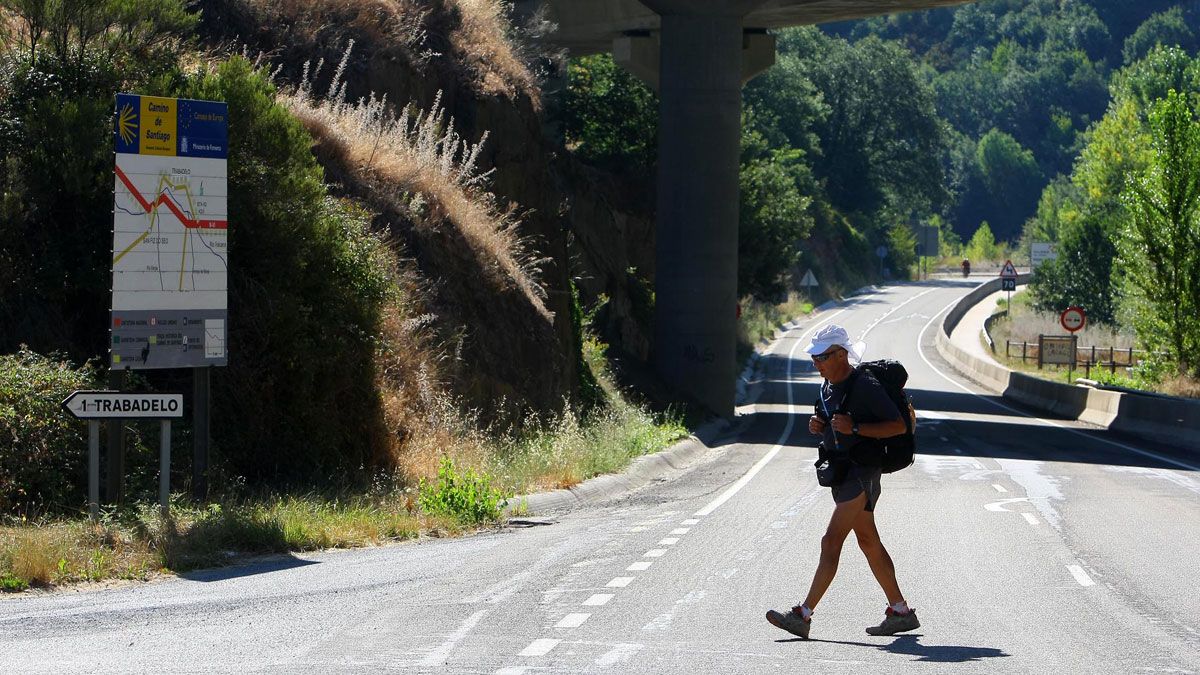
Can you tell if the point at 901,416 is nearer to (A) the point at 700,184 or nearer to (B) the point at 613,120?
(A) the point at 700,184

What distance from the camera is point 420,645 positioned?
8445 mm

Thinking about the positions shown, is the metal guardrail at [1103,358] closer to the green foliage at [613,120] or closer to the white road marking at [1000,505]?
the green foliage at [613,120]

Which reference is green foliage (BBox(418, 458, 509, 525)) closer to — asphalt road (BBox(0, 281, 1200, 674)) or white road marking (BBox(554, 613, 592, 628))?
asphalt road (BBox(0, 281, 1200, 674))

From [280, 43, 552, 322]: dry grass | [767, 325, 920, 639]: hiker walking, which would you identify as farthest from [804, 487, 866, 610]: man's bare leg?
[280, 43, 552, 322]: dry grass

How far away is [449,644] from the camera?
848 centimetres

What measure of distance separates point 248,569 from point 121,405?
187 centimetres

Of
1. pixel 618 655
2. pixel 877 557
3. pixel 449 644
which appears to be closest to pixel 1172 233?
pixel 877 557

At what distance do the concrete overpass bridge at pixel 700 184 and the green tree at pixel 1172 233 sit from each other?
33.7 ft

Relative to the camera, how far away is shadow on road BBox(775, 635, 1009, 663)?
8.27 metres

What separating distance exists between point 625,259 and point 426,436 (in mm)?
24383

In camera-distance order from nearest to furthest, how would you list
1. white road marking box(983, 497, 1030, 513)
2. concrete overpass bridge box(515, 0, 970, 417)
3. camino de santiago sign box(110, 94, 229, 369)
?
camino de santiago sign box(110, 94, 229, 369) → white road marking box(983, 497, 1030, 513) → concrete overpass bridge box(515, 0, 970, 417)

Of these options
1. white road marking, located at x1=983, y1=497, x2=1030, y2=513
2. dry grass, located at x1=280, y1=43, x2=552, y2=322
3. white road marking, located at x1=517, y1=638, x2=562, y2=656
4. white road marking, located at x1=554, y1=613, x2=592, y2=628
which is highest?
dry grass, located at x1=280, y1=43, x2=552, y2=322

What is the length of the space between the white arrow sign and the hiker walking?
19.7 ft

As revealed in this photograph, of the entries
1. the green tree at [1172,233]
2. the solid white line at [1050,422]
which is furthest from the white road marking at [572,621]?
the green tree at [1172,233]
